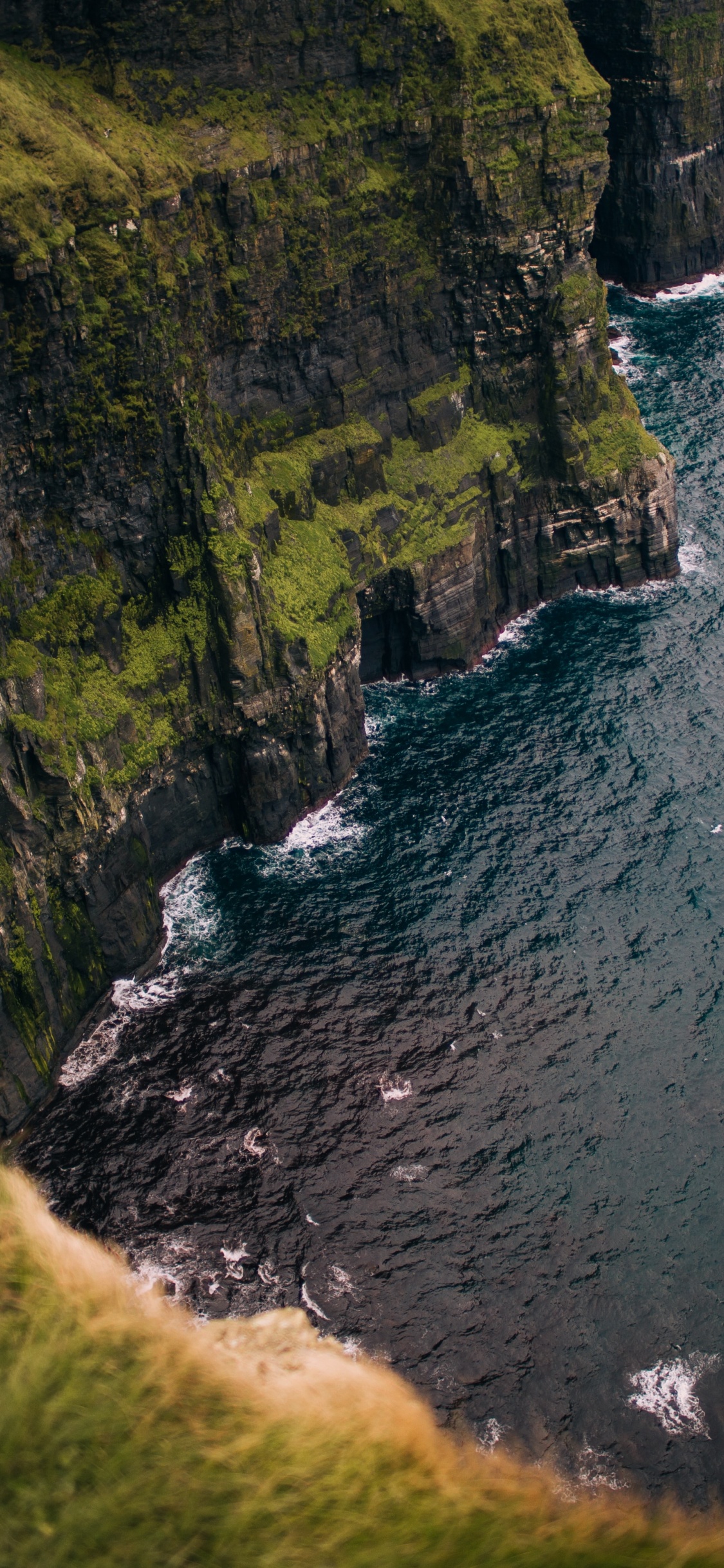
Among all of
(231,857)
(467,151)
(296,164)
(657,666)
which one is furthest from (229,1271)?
(467,151)

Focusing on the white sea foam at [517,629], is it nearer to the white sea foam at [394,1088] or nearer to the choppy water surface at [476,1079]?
the choppy water surface at [476,1079]

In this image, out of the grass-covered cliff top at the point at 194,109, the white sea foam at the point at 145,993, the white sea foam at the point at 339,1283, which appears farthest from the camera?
the white sea foam at the point at 145,993

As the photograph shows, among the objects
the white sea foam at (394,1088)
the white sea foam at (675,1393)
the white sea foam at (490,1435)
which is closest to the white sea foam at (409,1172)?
the white sea foam at (394,1088)

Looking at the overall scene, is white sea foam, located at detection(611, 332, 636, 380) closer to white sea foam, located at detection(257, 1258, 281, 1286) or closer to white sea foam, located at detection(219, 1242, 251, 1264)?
white sea foam, located at detection(219, 1242, 251, 1264)

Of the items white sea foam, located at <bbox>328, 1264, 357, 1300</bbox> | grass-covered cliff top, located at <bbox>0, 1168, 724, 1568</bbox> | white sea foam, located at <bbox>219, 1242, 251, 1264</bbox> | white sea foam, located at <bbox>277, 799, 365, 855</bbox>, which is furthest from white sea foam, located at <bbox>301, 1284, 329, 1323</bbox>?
grass-covered cliff top, located at <bbox>0, 1168, 724, 1568</bbox>

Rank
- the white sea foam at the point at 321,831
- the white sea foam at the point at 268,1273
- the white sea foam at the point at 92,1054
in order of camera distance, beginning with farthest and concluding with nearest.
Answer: the white sea foam at the point at 321,831
the white sea foam at the point at 92,1054
the white sea foam at the point at 268,1273

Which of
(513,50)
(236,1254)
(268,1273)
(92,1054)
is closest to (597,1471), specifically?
(268,1273)
